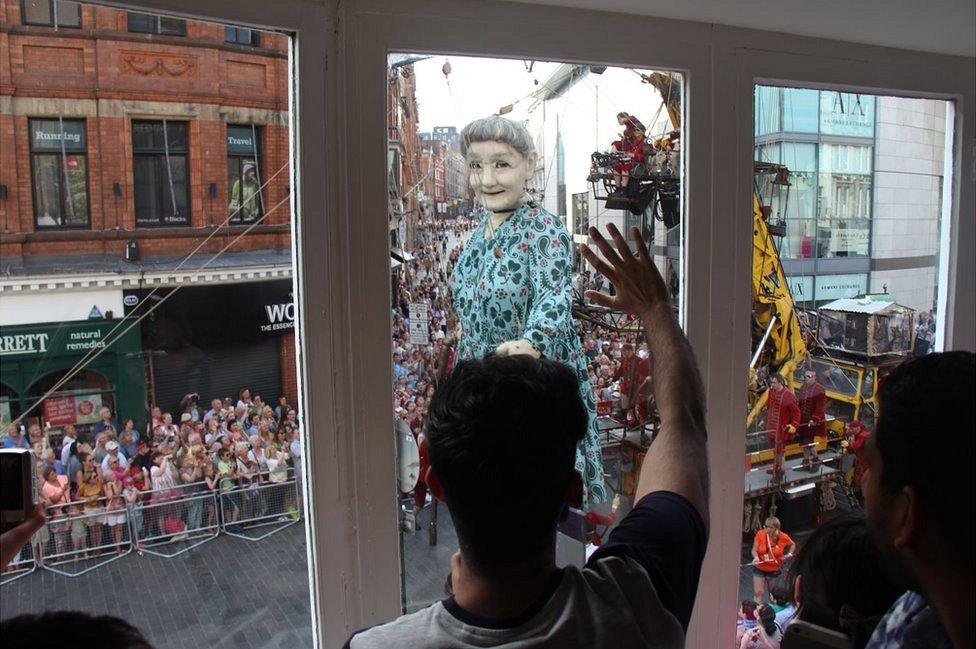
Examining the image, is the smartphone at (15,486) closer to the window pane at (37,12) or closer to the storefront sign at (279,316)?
the storefront sign at (279,316)

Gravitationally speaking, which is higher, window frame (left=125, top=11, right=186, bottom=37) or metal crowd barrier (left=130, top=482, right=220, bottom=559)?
window frame (left=125, top=11, right=186, bottom=37)

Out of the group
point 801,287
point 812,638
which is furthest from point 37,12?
point 801,287

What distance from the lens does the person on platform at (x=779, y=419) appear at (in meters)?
1.97

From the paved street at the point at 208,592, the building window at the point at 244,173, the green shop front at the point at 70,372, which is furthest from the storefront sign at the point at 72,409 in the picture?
the building window at the point at 244,173

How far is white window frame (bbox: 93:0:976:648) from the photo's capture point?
135cm

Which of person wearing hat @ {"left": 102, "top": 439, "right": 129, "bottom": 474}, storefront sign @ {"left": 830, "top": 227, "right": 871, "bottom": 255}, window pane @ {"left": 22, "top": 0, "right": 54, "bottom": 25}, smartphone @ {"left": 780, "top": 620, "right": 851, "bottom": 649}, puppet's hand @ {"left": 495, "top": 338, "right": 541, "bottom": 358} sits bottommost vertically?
smartphone @ {"left": 780, "top": 620, "right": 851, "bottom": 649}

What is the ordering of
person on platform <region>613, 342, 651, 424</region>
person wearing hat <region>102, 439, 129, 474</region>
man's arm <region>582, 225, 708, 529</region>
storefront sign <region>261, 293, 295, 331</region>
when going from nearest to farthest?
man's arm <region>582, 225, 708, 529</region>, person wearing hat <region>102, 439, 129, 474</region>, storefront sign <region>261, 293, 295, 331</region>, person on platform <region>613, 342, 651, 424</region>

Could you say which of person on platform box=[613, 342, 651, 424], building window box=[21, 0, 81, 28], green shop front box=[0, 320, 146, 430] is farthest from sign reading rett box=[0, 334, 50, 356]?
person on platform box=[613, 342, 651, 424]

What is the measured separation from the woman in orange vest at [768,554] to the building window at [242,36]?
163 cm

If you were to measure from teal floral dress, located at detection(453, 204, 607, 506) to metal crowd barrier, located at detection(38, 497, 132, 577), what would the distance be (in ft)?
2.32

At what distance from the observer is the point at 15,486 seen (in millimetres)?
966

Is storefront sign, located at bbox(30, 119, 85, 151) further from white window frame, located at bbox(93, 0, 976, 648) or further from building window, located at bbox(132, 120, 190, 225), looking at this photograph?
white window frame, located at bbox(93, 0, 976, 648)

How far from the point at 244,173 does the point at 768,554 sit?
61.5 inches

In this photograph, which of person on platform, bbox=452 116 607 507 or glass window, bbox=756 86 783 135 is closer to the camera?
person on platform, bbox=452 116 607 507
